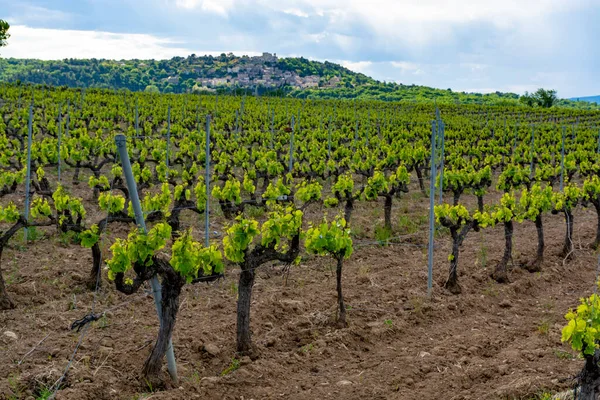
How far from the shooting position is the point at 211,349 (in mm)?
7672

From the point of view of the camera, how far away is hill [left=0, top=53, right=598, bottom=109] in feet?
339

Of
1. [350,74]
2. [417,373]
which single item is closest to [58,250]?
[417,373]

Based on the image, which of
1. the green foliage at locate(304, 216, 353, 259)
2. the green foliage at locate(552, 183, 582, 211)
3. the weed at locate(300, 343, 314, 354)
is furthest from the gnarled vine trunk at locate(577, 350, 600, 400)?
the green foliage at locate(552, 183, 582, 211)

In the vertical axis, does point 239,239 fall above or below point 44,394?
above

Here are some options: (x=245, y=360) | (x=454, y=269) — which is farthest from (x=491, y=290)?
(x=245, y=360)

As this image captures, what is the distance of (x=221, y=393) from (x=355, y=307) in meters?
3.22

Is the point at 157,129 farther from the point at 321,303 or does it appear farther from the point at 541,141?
the point at 321,303

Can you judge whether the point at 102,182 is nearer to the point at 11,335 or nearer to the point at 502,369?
the point at 11,335

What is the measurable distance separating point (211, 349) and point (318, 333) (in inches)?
63.8

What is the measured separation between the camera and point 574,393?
5.97 m

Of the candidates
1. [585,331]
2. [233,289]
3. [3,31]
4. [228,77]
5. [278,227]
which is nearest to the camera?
[585,331]

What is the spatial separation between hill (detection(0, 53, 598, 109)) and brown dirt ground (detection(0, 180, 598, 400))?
8355cm

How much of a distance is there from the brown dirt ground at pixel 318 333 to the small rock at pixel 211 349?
0.09 feet

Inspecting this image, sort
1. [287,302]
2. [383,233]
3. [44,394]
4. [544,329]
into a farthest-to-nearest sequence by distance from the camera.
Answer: [383,233] < [287,302] < [544,329] < [44,394]
